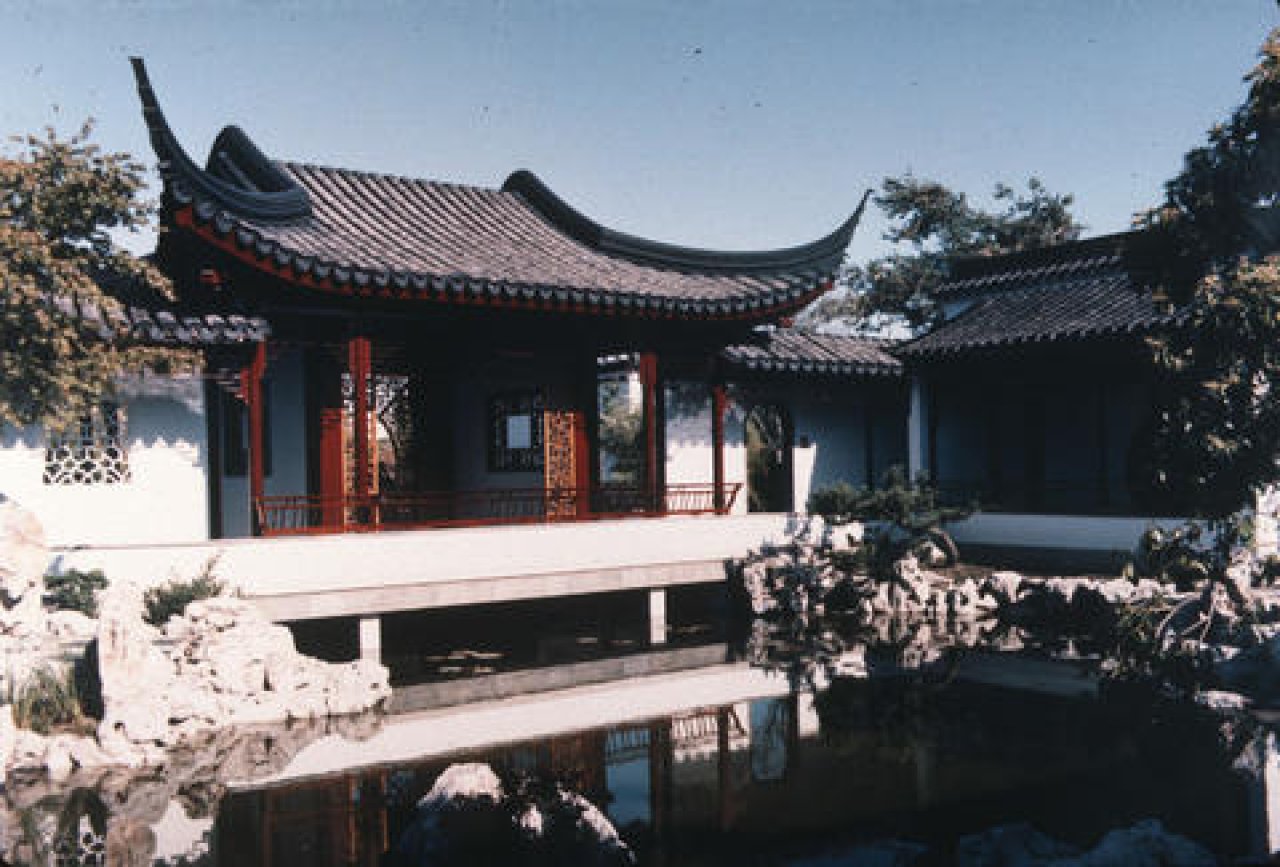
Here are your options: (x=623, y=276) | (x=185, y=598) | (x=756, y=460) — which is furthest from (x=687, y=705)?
(x=756, y=460)

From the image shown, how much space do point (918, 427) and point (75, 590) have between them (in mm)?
13190

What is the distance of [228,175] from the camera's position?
1526 centimetres

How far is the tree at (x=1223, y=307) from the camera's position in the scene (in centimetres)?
945

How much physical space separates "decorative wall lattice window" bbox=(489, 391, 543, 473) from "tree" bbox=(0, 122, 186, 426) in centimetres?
484

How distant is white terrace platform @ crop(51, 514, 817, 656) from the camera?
10391 millimetres

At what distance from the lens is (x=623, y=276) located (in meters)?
14.8

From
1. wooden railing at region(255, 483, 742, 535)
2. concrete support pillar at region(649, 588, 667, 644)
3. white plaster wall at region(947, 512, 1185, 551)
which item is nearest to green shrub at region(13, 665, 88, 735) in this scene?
wooden railing at region(255, 483, 742, 535)

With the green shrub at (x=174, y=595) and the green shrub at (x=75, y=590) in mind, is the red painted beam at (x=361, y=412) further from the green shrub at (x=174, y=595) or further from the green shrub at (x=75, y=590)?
the green shrub at (x=75, y=590)

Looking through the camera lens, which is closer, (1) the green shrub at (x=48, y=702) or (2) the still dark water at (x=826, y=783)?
(2) the still dark water at (x=826, y=783)

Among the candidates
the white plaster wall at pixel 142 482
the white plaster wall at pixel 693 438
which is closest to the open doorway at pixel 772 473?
the white plaster wall at pixel 693 438

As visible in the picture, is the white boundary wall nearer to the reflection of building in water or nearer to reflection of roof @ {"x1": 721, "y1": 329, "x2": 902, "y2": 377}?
the reflection of building in water

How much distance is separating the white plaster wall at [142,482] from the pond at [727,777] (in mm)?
4698

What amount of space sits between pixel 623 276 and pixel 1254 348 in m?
7.69

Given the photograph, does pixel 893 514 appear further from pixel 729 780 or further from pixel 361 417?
pixel 729 780
